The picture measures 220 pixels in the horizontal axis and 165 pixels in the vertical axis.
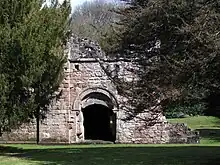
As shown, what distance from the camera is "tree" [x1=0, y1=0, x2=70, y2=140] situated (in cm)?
1925

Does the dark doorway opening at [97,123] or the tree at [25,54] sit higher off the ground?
the tree at [25,54]

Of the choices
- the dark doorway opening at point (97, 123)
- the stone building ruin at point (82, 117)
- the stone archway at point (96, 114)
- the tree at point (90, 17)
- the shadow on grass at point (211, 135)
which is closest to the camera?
the stone building ruin at point (82, 117)

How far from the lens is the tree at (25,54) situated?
758 inches

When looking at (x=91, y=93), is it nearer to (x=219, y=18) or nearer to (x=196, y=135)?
(x=196, y=135)

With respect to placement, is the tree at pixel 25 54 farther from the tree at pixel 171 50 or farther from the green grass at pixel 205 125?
the green grass at pixel 205 125

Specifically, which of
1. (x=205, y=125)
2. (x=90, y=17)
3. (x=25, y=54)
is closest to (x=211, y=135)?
(x=205, y=125)

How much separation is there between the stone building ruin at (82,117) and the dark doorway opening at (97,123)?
1.61 metres

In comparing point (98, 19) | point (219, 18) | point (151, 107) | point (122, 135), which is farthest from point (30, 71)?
point (98, 19)

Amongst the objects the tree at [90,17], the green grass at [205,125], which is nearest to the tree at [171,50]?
the green grass at [205,125]

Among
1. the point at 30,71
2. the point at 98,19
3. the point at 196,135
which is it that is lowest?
the point at 196,135

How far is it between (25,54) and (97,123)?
44.1 ft

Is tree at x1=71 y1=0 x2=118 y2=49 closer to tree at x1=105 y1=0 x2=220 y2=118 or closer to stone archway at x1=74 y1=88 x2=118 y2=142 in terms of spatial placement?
stone archway at x1=74 y1=88 x2=118 y2=142

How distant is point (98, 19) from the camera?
59.1 m

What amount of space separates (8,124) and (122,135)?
9.80m
